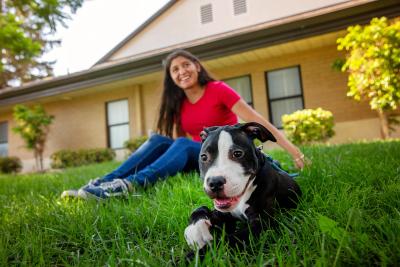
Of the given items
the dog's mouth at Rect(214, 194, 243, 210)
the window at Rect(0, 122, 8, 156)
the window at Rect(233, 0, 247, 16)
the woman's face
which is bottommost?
the dog's mouth at Rect(214, 194, 243, 210)

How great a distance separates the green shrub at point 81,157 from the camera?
12.7 m

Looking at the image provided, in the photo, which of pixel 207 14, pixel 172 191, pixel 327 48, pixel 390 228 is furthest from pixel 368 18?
pixel 390 228

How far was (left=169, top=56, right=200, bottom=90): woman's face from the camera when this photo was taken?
344 cm

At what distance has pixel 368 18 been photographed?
8305 millimetres

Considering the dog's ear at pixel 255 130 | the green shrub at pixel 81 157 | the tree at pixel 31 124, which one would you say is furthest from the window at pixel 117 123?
the dog's ear at pixel 255 130

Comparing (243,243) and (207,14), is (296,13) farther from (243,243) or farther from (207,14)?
(243,243)

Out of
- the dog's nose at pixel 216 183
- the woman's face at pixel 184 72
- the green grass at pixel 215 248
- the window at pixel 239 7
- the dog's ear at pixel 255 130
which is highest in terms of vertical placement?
the window at pixel 239 7

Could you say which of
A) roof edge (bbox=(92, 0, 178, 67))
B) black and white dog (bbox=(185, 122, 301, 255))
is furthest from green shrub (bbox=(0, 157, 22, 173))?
black and white dog (bbox=(185, 122, 301, 255))

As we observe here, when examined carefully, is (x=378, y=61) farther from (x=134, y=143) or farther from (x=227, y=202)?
(x=134, y=143)

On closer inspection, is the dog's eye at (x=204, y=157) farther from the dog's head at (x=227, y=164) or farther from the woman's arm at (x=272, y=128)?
the woman's arm at (x=272, y=128)

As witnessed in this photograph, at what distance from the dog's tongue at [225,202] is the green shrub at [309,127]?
24.5ft

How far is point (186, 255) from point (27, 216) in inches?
65.6

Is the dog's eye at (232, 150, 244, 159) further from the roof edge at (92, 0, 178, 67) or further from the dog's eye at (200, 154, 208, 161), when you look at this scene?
the roof edge at (92, 0, 178, 67)

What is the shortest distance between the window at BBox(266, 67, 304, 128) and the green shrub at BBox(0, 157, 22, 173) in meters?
11.4
